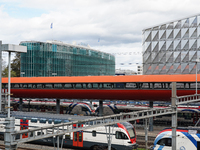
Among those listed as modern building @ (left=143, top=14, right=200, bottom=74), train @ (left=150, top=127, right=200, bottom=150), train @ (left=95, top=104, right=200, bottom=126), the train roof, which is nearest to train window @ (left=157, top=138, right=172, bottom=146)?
train @ (left=150, top=127, right=200, bottom=150)

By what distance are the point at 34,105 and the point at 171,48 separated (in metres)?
33.1

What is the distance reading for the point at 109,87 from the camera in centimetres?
3869

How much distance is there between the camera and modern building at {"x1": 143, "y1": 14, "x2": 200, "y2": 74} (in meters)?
56.2

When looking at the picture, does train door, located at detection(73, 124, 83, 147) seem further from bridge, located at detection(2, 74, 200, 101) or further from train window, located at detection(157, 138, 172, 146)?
bridge, located at detection(2, 74, 200, 101)

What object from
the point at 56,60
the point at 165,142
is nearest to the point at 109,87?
the point at 165,142

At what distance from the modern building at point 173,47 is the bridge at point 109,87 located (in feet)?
67.4

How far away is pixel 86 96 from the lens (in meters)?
39.6

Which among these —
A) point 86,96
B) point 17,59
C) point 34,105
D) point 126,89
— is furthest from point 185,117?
point 17,59

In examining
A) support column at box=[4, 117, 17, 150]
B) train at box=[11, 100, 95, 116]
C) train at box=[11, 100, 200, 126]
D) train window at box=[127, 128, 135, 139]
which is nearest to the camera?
support column at box=[4, 117, 17, 150]

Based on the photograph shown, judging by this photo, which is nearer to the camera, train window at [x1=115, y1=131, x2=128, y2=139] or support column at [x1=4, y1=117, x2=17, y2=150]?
support column at [x1=4, y1=117, x2=17, y2=150]

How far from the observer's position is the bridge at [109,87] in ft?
114

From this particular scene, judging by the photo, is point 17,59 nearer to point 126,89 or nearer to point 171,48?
point 171,48

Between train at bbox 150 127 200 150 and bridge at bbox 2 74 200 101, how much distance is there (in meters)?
10.6

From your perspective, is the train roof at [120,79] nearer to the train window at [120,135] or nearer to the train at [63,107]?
the train at [63,107]
